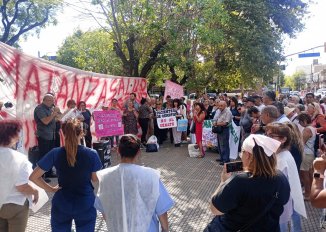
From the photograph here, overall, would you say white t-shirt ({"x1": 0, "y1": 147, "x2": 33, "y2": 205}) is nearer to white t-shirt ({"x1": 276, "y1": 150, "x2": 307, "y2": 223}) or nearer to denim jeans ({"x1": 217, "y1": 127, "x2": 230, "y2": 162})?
white t-shirt ({"x1": 276, "y1": 150, "x2": 307, "y2": 223})

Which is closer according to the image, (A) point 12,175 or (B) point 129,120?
(A) point 12,175

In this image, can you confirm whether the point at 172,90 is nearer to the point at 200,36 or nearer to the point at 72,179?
the point at 200,36

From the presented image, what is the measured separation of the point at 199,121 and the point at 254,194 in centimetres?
754

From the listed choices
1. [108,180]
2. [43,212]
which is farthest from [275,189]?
[43,212]

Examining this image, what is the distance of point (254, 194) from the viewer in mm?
2330

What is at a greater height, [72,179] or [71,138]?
[71,138]

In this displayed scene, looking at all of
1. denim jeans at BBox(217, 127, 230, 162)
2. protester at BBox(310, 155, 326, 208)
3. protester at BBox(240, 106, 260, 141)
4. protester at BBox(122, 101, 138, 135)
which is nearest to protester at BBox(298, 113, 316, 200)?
protester at BBox(240, 106, 260, 141)

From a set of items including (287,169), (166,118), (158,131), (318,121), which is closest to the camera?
(287,169)

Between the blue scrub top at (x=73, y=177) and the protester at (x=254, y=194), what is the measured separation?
119 centimetres

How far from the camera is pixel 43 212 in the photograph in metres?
5.46

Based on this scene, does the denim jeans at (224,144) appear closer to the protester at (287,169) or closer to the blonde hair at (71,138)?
the protester at (287,169)

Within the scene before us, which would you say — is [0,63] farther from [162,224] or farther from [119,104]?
[119,104]

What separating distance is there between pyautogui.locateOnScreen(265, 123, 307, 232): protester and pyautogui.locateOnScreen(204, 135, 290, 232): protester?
0.93 metres

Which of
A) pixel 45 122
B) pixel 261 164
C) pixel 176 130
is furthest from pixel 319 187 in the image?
pixel 176 130
